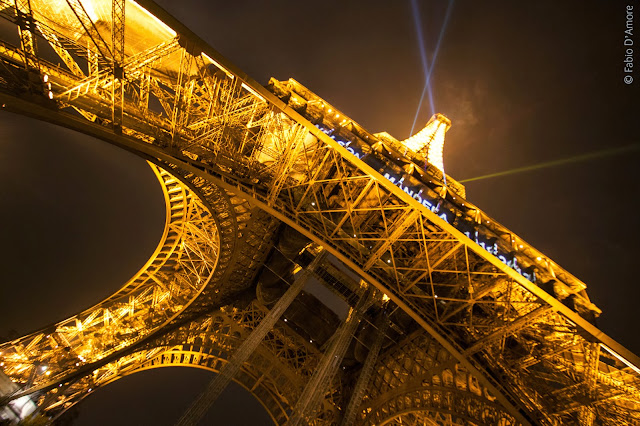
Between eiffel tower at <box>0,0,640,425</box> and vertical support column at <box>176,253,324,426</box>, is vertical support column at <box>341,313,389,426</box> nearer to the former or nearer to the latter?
eiffel tower at <box>0,0,640,425</box>

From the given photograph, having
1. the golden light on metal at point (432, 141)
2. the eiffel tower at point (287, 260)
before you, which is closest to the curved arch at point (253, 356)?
the eiffel tower at point (287, 260)

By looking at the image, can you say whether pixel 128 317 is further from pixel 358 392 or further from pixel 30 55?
pixel 30 55

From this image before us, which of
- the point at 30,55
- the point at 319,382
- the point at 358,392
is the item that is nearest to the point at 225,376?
the point at 319,382

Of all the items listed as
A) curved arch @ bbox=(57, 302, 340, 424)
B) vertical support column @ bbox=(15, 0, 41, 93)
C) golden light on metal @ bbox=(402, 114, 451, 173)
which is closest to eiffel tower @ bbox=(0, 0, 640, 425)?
vertical support column @ bbox=(15, 0, 41, 93)

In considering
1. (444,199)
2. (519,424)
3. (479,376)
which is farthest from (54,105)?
(519,424)

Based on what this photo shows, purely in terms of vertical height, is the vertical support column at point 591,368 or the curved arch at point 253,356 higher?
the vertical support column at point 591,368

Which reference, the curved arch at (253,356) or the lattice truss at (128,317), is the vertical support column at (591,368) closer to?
the curved arch at (253,356)
